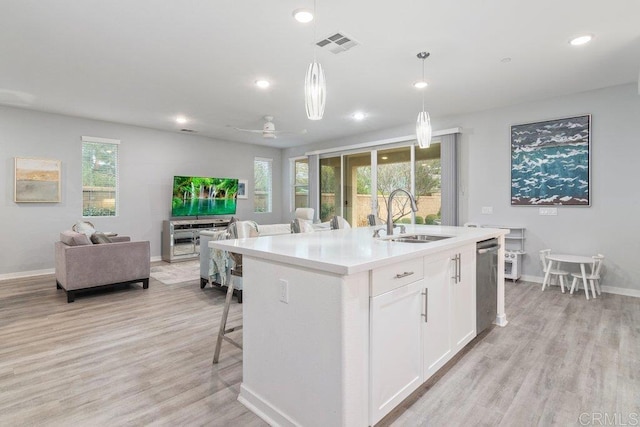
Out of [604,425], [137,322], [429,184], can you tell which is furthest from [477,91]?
A: [137,322]

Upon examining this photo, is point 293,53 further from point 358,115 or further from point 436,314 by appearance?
point 436,314

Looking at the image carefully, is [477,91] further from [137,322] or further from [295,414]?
[137,322]

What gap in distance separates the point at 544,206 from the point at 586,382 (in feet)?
11.1

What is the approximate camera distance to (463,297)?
8.36 ft

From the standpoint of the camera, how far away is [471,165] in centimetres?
563

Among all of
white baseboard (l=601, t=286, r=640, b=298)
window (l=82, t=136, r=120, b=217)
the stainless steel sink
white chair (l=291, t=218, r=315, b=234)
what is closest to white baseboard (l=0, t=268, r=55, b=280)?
window (l=82, t=136, r=120, b=217)

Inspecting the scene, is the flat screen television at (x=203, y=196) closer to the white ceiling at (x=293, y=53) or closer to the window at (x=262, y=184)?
the window at (x=262, y=184)

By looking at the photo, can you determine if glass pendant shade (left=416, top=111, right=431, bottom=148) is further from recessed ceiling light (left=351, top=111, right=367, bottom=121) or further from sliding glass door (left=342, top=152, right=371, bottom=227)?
sliding glass door (left=342, top=152, right=371, bottom=227)

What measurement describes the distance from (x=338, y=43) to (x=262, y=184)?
606cm

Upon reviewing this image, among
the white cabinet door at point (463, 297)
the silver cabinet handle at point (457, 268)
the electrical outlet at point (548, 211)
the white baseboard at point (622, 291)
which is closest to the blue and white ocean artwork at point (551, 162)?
the electrical outlet at point (548, 211)

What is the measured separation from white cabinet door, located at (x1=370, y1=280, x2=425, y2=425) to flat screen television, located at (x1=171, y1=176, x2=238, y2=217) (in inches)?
245

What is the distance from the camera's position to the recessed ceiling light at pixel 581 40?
3.08 meters

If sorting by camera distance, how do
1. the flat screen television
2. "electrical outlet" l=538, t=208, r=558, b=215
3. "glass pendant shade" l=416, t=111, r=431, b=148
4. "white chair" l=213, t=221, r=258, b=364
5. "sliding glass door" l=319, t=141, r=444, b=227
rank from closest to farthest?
"white chair" l=213, t=221, r=258, b=364 < "glass pendant shade" l=416, t=111, r=431, b=148 < "electrical outlet" l=538, t=208, r=558, b=215 < "sliding glass door" l=319, t=141, r=444, b=227 < the flat screen television

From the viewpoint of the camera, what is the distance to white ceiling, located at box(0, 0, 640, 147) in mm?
2652
